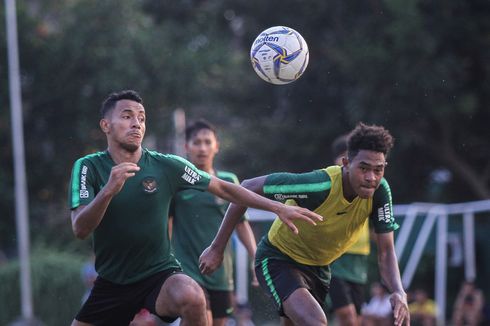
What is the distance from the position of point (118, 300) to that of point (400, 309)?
2.12m

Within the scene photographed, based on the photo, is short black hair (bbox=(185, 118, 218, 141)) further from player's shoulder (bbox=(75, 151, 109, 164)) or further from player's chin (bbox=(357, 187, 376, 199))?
player's chin (bbox=(357, 187, 376, 199))

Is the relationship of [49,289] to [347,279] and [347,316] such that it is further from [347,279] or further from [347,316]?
[347,316]

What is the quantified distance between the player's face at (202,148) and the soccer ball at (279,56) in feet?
4.93

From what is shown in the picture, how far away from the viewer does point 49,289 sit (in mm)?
19922

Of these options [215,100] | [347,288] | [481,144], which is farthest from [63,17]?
[347,288]

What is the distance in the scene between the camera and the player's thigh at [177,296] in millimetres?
6886

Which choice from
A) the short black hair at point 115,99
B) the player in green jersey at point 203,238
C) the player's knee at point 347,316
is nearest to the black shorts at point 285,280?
the player in green jersey at point 203,238

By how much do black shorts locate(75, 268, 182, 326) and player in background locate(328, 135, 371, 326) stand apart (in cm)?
335

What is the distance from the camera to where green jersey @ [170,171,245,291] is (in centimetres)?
932

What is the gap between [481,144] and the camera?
24141mm

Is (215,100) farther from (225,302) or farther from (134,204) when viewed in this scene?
(134,204)

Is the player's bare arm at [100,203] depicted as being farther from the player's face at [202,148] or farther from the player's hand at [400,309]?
the player's face at [202,148]

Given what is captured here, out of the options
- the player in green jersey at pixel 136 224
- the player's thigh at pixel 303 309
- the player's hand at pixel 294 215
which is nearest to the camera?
the player's hand at pixel 294 215

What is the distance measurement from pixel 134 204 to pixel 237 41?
2194cm
